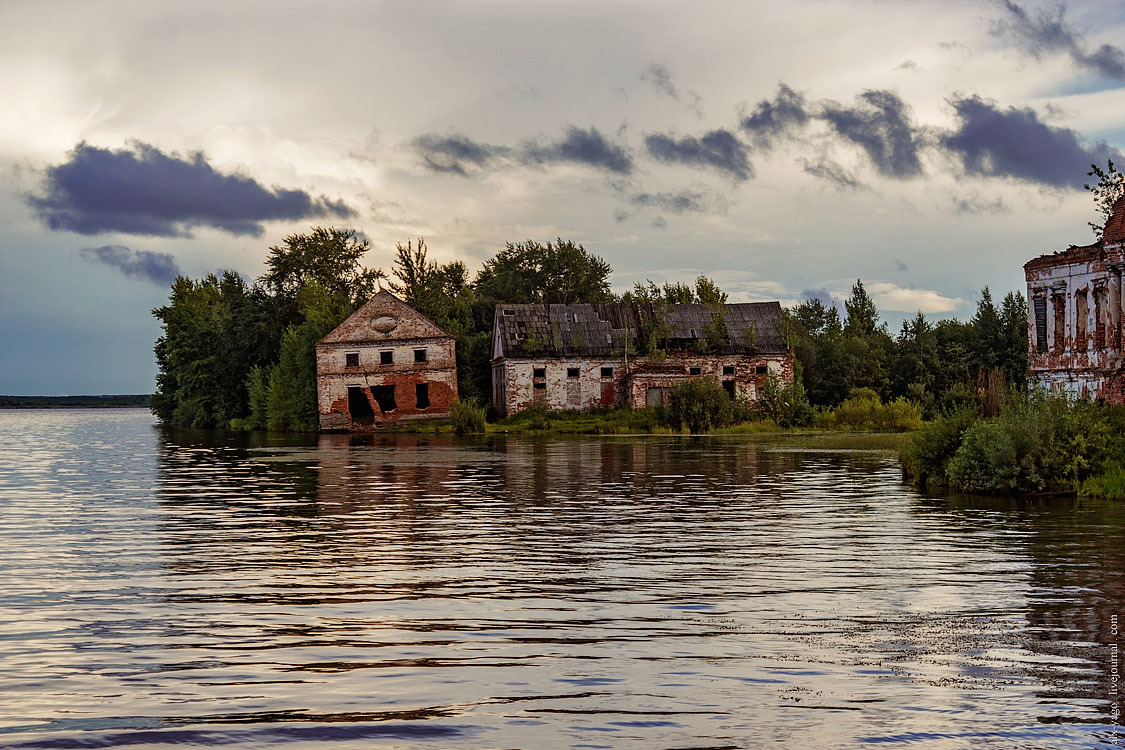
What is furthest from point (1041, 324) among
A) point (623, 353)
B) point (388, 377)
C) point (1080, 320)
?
point (388, 377)

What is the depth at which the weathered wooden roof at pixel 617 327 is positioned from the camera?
65312mm

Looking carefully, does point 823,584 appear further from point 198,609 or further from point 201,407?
point 201,407

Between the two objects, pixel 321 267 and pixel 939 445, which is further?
pixel 321 267

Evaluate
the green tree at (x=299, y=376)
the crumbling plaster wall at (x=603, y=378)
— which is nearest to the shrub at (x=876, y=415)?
the crumbling plaster wall at (x=603, y=378)

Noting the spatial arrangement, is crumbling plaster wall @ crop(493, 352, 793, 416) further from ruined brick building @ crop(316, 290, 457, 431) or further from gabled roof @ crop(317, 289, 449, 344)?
gabled roof @ crop(317, 289, 449, 344)

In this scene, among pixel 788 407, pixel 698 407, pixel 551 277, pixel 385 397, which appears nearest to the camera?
pixel 698 407

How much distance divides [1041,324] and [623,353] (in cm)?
2920

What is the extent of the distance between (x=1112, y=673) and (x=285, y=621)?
686 centimetres

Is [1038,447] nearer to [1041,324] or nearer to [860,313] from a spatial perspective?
[1041,324]

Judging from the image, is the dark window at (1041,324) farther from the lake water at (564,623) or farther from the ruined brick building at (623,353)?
the ruined brick building at (623,353)

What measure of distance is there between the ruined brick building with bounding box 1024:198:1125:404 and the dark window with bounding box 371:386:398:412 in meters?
38.0

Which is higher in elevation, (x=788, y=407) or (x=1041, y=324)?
(x=1041, y=324)

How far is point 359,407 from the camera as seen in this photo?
223 feet

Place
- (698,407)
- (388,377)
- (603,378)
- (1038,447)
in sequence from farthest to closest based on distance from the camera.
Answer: (388,377) < (603,378) < (698,407) < (1038,447)
